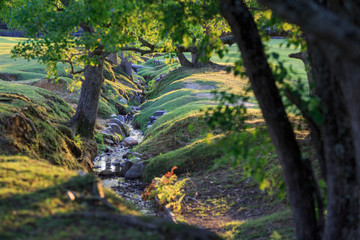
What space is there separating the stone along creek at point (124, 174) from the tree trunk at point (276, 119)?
5.38m

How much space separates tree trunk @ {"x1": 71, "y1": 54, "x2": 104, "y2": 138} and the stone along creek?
124cm

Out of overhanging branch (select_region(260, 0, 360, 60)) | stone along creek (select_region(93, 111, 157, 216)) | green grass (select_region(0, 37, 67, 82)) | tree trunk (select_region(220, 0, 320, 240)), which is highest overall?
overhanging branch (select_region(260, 0, 360, 60))

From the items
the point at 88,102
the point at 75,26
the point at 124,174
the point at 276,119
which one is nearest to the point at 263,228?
the point at 276,119

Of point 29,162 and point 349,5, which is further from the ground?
point 349,5

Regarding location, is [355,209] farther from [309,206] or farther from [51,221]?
[51,221]

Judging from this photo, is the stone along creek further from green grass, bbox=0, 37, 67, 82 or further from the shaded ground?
green grass, bbox=0, 37, 67, 82

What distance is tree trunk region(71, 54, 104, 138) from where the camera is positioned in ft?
48.4

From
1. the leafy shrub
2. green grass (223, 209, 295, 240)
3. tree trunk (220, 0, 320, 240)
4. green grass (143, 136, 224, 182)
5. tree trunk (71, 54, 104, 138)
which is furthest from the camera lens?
tree trunk (71, 54, 104, 138)

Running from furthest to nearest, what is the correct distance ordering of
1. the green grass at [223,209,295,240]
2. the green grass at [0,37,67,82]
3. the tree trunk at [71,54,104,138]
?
the green grass at [0,37,67,82] < the tree trunk at [71,54,104,138] < the green grass at [223,209,295,240]

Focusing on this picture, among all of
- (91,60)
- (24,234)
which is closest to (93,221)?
(24,234)

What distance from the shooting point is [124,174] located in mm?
13594

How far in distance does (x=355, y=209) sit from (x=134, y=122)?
19248mm

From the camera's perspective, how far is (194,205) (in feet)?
32.3

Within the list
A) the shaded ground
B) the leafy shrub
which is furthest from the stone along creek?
the shaded ground
